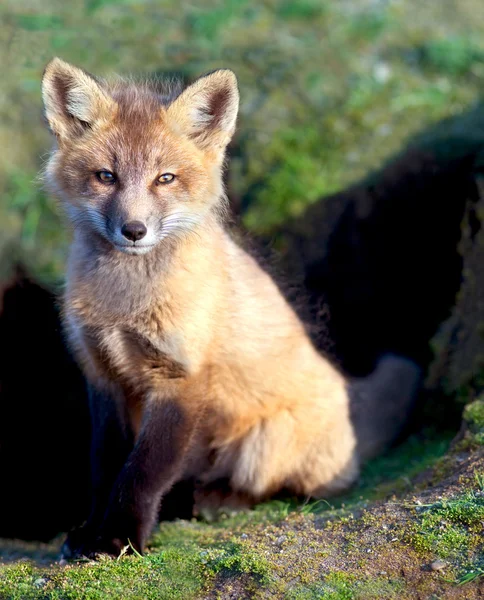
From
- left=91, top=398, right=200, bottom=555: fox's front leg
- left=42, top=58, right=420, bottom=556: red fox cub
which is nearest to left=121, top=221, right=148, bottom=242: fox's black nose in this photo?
left=42, top=58, right=420, bottom=556: red fox cub

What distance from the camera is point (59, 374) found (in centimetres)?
663

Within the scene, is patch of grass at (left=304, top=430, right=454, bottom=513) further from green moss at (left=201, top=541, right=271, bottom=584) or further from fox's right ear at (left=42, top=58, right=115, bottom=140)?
fox's right ear at (left=42, top=58, right=115, bottom=140)

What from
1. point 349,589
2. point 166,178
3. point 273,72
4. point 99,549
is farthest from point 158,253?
point 273,72

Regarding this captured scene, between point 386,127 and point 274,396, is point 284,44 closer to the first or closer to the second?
point 386,127

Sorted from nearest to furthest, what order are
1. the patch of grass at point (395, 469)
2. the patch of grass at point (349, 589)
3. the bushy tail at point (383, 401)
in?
the patch of grass at point (349, 589)
the patch of grass at point (395, 469)
the bushy tail at point (383, 401)

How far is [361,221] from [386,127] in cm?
101

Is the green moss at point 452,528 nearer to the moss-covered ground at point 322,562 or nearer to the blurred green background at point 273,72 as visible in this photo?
the moss-covered ground at point 322,562

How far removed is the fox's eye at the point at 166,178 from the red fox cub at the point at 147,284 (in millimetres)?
14

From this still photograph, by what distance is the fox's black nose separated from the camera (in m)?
3.44

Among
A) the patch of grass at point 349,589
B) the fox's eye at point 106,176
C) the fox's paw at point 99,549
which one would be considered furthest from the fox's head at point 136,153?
the patch of grass at point 349,589

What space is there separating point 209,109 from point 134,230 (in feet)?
2.82

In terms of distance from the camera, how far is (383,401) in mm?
5805

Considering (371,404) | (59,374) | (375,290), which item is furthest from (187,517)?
(375,290)

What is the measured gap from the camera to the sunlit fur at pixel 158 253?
11.9 ft
